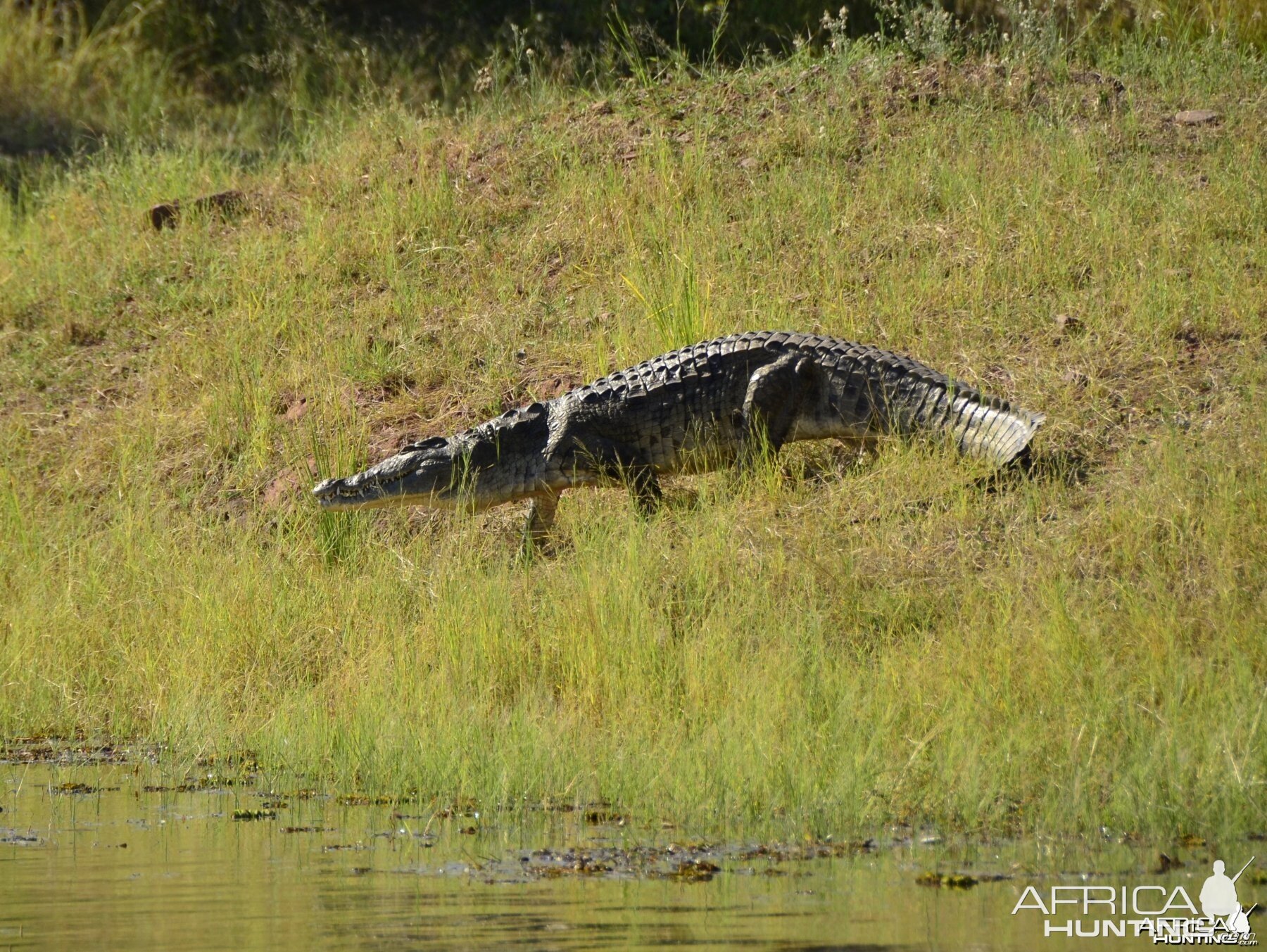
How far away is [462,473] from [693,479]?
3.89 feet


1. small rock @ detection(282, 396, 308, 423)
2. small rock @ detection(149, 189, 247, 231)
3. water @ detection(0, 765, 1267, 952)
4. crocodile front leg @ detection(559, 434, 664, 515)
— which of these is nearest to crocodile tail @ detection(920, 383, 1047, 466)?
crocodile front leg @ detection(559, 434, 664, 515)

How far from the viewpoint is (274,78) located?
16156 mm

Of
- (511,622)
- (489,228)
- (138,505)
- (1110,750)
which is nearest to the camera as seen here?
(1110,750)

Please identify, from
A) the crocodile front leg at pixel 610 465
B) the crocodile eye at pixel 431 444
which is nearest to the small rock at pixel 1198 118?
the crocodile front leg at pixel 610 465

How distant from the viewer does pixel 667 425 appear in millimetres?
7637

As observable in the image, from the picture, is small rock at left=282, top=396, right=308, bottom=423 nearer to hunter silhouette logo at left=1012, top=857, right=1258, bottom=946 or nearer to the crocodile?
the crocodile

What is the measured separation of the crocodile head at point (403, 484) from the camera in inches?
304

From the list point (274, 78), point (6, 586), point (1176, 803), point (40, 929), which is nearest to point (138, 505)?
point (6, 586)

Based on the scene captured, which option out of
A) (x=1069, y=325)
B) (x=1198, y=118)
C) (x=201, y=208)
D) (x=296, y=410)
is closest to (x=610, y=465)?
(x=296, y=410)

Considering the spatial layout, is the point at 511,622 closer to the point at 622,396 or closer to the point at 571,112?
the point at 622,396

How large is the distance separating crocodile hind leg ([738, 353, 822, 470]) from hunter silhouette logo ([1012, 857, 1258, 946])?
385 cm

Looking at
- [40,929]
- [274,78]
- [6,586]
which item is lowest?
[6,586]

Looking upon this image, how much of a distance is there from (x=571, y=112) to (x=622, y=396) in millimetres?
5001

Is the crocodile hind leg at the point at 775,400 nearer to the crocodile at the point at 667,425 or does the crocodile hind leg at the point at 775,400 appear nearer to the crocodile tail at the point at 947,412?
the crocodile at the point at 667,425
